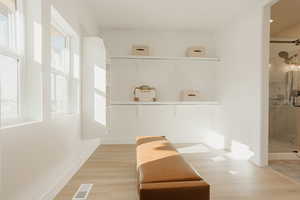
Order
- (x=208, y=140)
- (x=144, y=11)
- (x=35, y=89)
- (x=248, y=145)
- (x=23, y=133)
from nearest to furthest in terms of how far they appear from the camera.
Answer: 1. (x=23, y=133)
2. (x=35, y=89)
3. (x=248, y=145)
4. (x=144, y=11)
5. (x=208, y=140)

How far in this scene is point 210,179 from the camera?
8.13 feet

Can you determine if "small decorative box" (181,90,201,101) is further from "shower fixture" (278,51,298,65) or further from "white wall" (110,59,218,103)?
"shower fixture" (278,51,298,65)

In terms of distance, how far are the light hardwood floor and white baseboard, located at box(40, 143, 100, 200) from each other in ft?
0.18

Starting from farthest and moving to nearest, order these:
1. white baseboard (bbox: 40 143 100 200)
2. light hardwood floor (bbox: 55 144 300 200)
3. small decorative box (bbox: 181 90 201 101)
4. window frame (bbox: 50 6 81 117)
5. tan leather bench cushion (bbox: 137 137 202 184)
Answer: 1. small decorative box (bbox: 181 90 201 101)
2. window frame (bbox: 50 6 81 117)
3. light hardwood floor (bbox: 55 144 300 200)
4. white baseboard (bbox: 40 143 100 200)
5. tan leather bench cushion (bbox: 137 137 202 184)

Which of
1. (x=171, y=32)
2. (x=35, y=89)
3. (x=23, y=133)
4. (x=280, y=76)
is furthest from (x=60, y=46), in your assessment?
(x=280, y=76)

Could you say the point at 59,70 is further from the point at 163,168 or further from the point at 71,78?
the point at 163,168

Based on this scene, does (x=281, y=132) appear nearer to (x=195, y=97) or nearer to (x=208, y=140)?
(x=208, y=140)

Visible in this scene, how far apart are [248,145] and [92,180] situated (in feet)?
8.32

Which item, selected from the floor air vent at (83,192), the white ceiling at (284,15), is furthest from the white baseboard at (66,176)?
the white ceiling at (284,15)

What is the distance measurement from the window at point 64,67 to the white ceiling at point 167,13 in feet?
3.05

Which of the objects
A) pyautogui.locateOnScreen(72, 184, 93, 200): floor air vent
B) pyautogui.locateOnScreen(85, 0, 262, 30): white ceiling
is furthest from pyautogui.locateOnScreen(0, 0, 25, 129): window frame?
pyautogui.locateOnScreen(85, 0, 262, 30): white ceiling

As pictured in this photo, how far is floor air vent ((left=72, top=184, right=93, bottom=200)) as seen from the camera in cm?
201

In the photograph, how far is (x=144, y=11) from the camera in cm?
362

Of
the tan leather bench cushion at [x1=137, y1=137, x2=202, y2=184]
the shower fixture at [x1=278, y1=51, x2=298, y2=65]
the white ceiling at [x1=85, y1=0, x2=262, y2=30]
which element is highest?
the white ceiling at [x1=85, y1=0, x2=262, y2=30]
